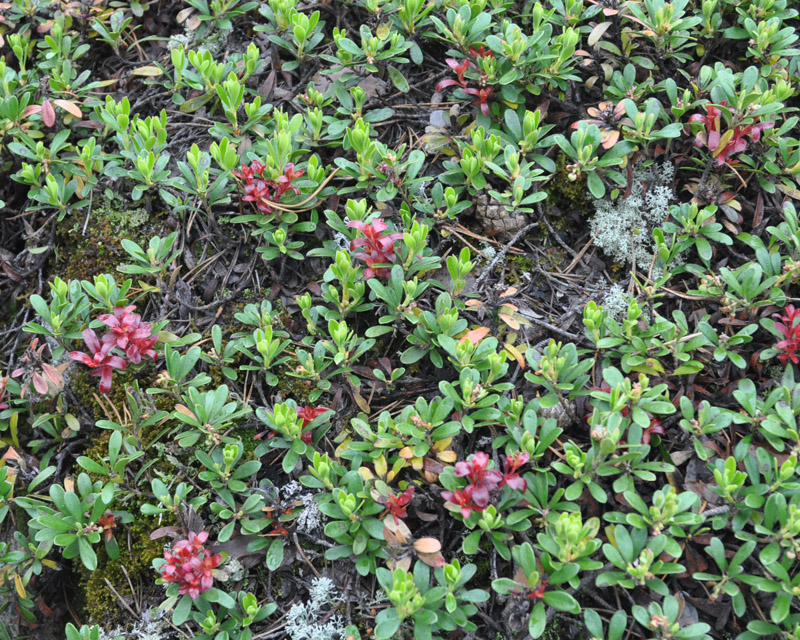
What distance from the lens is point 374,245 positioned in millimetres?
2730

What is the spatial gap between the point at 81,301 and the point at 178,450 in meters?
0.80

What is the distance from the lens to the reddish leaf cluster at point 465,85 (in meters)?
3.05

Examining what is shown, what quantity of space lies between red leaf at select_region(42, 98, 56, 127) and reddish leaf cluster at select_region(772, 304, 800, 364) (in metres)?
3.34

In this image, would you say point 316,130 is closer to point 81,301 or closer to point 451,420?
point 81,301

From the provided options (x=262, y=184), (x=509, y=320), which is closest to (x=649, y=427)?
(x=509, y=320)

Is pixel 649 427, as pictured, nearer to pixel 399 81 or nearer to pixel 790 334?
pixel 790 334

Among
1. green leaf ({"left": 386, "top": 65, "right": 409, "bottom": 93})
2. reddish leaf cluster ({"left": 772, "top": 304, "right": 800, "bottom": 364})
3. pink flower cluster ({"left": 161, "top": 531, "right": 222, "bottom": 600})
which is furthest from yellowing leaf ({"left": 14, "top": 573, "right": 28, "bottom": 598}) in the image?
reddish leaf cluster ({"left": 772, "top": 304, "right": 800, "bottom": 364})

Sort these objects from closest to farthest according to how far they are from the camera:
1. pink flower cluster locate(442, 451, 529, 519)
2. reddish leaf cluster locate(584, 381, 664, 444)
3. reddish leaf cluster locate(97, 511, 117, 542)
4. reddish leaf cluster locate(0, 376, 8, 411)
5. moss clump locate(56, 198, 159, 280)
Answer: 1. pink flower cluster locate(442, 451, 529, 519)
2. reddish leaf cluster locate(584, 381, 664, 444)
3. reddish leaf cluster locate(97, 511, 117, 542)
4. reddish leaf cluster locate(0, 376, 8, 411)
5. moss clump locate(56, 198, 159, 280)

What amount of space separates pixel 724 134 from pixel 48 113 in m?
3.14

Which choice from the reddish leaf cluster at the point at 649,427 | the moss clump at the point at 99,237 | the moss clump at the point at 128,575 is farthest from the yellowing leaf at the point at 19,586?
the reddish leaf cluster at the point at 649,427

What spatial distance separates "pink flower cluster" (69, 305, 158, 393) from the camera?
8.68ft

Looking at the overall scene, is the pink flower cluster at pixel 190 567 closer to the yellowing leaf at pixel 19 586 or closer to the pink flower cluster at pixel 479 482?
the yellowing leaf at pixel 19 586

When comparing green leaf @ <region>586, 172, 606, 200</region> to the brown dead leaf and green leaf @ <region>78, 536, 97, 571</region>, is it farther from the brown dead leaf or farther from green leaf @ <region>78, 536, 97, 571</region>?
green leaf @ <region>78, 536, 97, 571</region>

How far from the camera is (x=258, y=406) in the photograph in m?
2.76
